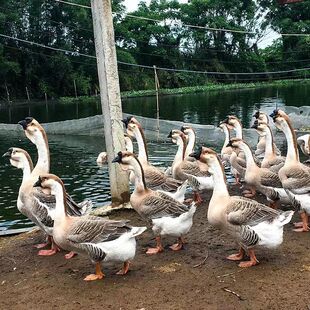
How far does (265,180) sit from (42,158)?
3.70 m

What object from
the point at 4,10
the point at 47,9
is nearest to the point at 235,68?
the point at 47,9

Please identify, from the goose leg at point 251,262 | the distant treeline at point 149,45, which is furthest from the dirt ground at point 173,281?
the distant treeline at point 149,45

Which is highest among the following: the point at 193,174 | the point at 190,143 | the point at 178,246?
the point at 190,143

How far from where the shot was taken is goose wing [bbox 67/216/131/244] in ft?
18.0

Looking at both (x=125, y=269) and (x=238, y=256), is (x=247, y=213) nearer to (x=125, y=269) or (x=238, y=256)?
(x=238, y=256)

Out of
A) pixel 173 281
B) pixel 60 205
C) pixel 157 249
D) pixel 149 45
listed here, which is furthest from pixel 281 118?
pixel 149 45

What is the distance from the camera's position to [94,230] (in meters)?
5.59

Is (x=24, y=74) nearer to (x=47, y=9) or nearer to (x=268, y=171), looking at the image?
(x=47, y=9)

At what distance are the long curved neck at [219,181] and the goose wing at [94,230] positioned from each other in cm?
124

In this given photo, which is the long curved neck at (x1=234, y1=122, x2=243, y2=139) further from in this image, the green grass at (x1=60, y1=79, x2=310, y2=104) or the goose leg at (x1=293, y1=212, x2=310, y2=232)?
the green grass at (x1=60, y1=79, x2=310, y2=104)

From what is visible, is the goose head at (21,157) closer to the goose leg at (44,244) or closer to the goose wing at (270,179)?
the goose leg at (44,244)

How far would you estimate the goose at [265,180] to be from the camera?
778 centimetres

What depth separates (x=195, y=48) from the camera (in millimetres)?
66250

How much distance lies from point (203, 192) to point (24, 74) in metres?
43.7
